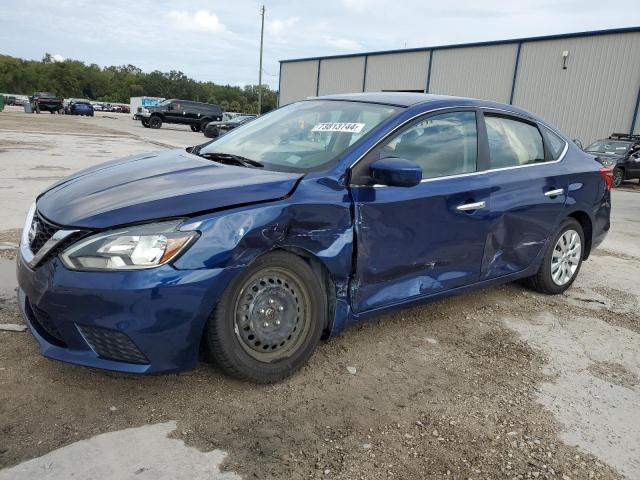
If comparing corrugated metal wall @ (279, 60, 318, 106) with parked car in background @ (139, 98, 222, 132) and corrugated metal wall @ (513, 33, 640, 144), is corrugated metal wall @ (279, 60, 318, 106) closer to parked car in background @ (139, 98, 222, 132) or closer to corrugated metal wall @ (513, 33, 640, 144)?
parked car in background @ (139, 98, 222, 132)

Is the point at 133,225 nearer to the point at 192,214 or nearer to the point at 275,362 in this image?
the point at 192,214

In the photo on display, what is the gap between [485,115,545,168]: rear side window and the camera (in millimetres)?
3930

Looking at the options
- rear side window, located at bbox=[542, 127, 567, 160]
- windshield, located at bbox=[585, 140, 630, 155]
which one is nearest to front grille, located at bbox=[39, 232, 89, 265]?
rear side window, located at bbox=[542, 127, 567, 160]

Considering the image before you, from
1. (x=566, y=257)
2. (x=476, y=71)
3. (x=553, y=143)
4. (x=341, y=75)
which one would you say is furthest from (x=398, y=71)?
(x=566, y=257)

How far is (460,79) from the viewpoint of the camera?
95.3 ft

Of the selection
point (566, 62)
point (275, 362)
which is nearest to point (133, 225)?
point (275, 362)

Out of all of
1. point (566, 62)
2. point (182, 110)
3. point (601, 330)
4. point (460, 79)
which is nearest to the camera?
point (601, 330)

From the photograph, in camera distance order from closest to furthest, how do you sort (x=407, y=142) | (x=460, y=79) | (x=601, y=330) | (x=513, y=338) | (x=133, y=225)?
(x=133, y=225)
(x=407, y=142)
(x=513, y=338)
(x=601, y=330)
(x=460, y=79)

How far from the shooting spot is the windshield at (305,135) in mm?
3199

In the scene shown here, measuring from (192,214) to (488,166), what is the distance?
221 centimetres

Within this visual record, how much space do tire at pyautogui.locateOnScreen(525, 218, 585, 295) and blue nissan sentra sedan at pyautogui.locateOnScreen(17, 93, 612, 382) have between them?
0.81 feet

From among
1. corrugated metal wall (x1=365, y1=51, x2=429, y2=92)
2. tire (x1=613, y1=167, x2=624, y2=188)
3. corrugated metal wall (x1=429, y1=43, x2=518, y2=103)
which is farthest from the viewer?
corrugated metal wall (x1=365, y1=51, x2=429, y2=92)

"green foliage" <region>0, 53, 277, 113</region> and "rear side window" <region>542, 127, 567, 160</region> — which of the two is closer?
"rear side window" <region>542, 127, 567, 160</region>

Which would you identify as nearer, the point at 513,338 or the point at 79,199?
the point at 79,199
